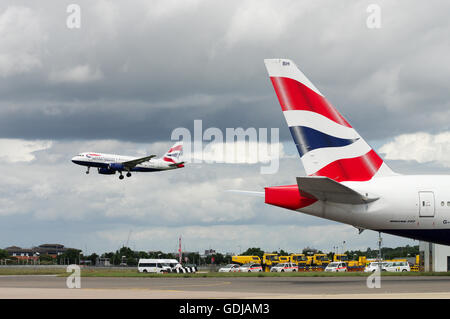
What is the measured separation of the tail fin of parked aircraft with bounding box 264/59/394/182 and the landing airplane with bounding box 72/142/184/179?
7249 cm

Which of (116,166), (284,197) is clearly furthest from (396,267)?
(284,197)

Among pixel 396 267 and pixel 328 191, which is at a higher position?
pixel 328 191

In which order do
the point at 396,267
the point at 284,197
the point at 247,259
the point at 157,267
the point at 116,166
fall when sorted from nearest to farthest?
the point at 284,197 → the point at 157,267 → the point at 396,267 → the point at 116,166 → the point at 247,259

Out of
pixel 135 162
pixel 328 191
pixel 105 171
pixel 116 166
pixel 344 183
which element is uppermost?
pixel 135 162

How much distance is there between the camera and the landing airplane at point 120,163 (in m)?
113

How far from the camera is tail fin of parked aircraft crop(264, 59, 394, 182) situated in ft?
127

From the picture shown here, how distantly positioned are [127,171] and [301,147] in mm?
82222

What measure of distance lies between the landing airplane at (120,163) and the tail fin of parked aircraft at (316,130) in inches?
2854

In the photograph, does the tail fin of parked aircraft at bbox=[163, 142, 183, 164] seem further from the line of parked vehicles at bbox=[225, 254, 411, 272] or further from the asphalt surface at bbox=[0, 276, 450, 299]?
the asphalt surface at bbox=[0, 276, 450, 299]

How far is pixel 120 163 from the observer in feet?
375

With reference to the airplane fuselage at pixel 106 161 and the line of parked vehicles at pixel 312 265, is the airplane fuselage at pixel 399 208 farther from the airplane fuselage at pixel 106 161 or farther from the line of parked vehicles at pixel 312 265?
the airplane fuselage at pixel 106 161

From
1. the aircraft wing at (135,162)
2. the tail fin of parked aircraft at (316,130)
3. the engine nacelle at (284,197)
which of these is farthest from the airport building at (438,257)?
the aircraft wing at (135,162)

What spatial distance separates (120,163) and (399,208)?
8103 centimetres

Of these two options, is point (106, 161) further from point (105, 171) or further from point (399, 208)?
point (399, 208)
